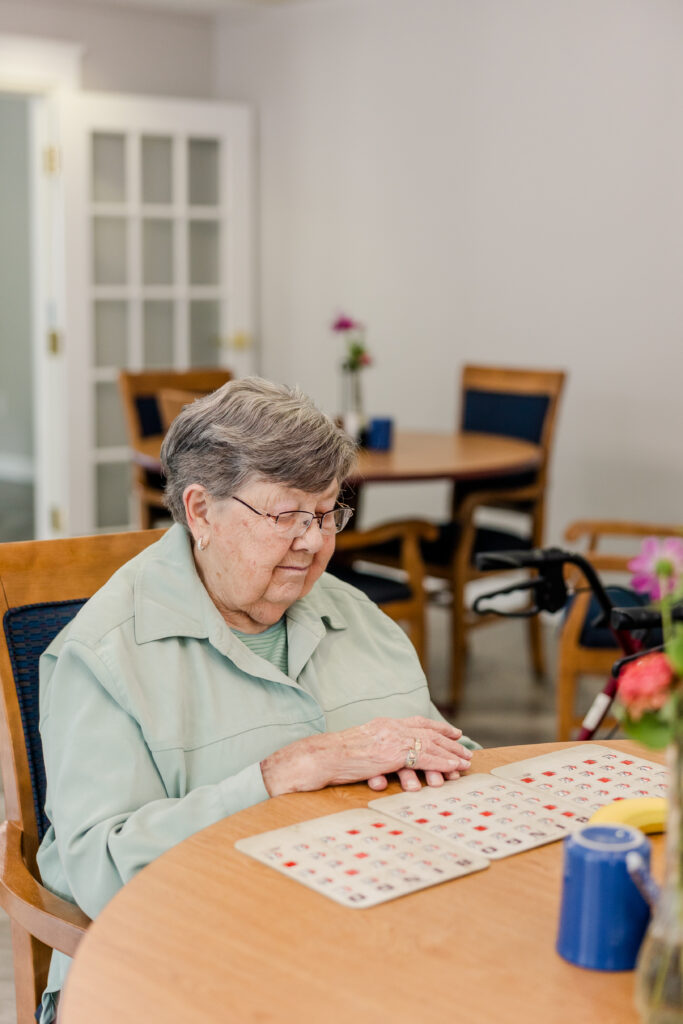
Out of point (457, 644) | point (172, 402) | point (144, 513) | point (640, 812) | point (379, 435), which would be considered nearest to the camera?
point (640, 812)

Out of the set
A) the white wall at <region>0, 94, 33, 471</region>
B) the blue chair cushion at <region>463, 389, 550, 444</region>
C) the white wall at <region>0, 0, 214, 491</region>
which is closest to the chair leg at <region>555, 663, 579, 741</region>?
the blue chair cushion at <region>463, 389, 550, 444</region>

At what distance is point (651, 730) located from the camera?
34.6 inches

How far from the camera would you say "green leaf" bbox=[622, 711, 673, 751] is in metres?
0.87

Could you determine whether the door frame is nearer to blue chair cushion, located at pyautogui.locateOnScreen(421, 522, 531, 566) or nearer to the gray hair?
blue chair cushion, located at pyautogui.locateOnScreen(421, 522, 531, 566)

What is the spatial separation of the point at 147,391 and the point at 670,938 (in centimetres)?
378

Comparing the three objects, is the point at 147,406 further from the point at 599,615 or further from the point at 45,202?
the point at 599,615

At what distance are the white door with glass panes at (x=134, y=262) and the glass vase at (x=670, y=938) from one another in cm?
496

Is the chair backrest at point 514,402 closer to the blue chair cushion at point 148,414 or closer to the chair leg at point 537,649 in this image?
the chair leg at point 537,649

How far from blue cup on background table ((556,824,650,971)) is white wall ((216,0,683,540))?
3.71 meters

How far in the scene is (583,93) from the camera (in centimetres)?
473

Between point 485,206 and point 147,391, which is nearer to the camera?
point 147,391

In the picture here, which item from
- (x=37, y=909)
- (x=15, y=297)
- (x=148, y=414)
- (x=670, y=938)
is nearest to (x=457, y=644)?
(x=148, y=414)

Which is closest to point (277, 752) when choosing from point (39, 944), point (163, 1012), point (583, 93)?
point (39, 944)

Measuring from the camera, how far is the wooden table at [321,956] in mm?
998
